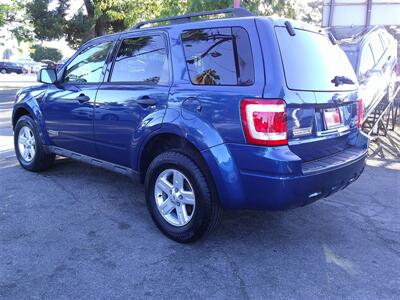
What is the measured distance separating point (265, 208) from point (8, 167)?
4.15 m

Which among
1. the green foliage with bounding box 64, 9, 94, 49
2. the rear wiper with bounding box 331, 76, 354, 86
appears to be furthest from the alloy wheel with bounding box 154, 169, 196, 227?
the green foliage with bounding box 64, 9, 94, 49

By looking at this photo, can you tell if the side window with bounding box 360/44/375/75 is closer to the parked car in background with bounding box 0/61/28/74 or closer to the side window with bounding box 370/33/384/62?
the side window with bounding box 370/33/384/62

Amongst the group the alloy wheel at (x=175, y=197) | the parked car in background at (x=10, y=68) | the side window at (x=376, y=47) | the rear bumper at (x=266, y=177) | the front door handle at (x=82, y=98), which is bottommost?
the parked car in background at (x=10, y=68)

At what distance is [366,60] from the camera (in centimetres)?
714

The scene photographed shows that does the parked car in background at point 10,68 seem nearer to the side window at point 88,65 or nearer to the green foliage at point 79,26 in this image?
the green foliage at point 79,26

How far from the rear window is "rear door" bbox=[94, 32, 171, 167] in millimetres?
1046

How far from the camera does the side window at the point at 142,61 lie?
3740 mm

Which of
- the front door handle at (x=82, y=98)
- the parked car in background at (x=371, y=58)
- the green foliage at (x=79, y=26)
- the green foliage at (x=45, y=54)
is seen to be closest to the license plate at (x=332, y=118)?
the front door handle at (x=82, y=98)

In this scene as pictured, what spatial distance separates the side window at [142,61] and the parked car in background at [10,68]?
4070cm

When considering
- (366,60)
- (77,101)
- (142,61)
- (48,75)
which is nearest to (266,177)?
(142,61)

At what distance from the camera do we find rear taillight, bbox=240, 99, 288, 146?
2965 mm

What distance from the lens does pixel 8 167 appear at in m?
5.78

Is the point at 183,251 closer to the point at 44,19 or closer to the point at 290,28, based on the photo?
the point at 290,28

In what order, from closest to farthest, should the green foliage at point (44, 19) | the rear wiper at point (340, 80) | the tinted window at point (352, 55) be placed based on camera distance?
1. the rear wiper at point (340, 80)
2. the tinted window at point (352, 55)
3. the green foliage at point (44, 19)
